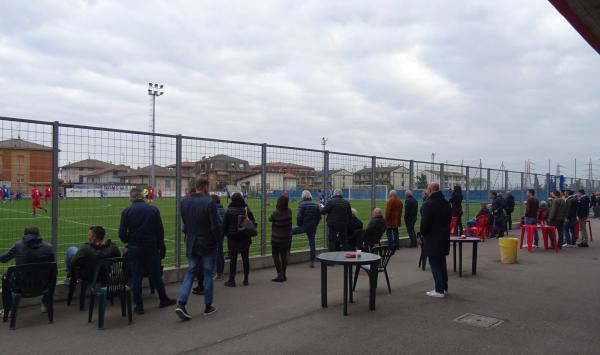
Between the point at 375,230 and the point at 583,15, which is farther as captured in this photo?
the point at 375,230

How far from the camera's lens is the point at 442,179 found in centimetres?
1620

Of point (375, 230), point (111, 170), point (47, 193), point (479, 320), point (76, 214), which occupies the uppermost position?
point (111, 170)

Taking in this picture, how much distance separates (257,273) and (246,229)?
1662 mm

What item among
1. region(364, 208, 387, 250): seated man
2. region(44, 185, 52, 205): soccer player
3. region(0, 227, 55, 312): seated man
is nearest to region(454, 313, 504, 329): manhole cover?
region(364, 208, 387, 250): seated man

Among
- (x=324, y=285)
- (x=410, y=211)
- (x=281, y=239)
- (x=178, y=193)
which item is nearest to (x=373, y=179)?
(x=410, y=211)

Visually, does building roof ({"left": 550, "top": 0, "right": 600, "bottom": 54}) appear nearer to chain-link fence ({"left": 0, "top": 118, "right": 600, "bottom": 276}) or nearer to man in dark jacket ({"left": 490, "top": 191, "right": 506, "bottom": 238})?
chain-link fence ({"left": 0, "top": 118, "right": 600, "bottom": 276})

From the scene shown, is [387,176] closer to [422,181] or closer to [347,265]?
[422,181]

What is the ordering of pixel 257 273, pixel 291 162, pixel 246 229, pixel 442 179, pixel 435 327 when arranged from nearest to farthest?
pixel 435 327, pixel 246 229, pixel 257 273, pixel 291 162, pixel 442 179

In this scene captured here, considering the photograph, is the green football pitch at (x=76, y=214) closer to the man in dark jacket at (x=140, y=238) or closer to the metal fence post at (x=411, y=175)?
the man in dark jacket at (x=140, y=238)

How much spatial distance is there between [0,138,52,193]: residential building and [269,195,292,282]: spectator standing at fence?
3884 millimetres

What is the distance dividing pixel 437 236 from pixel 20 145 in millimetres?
6566

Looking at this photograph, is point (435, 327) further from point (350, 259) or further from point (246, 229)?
point (246, 229)

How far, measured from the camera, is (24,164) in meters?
6.78

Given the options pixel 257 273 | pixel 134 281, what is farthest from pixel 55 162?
pixel 257 273
